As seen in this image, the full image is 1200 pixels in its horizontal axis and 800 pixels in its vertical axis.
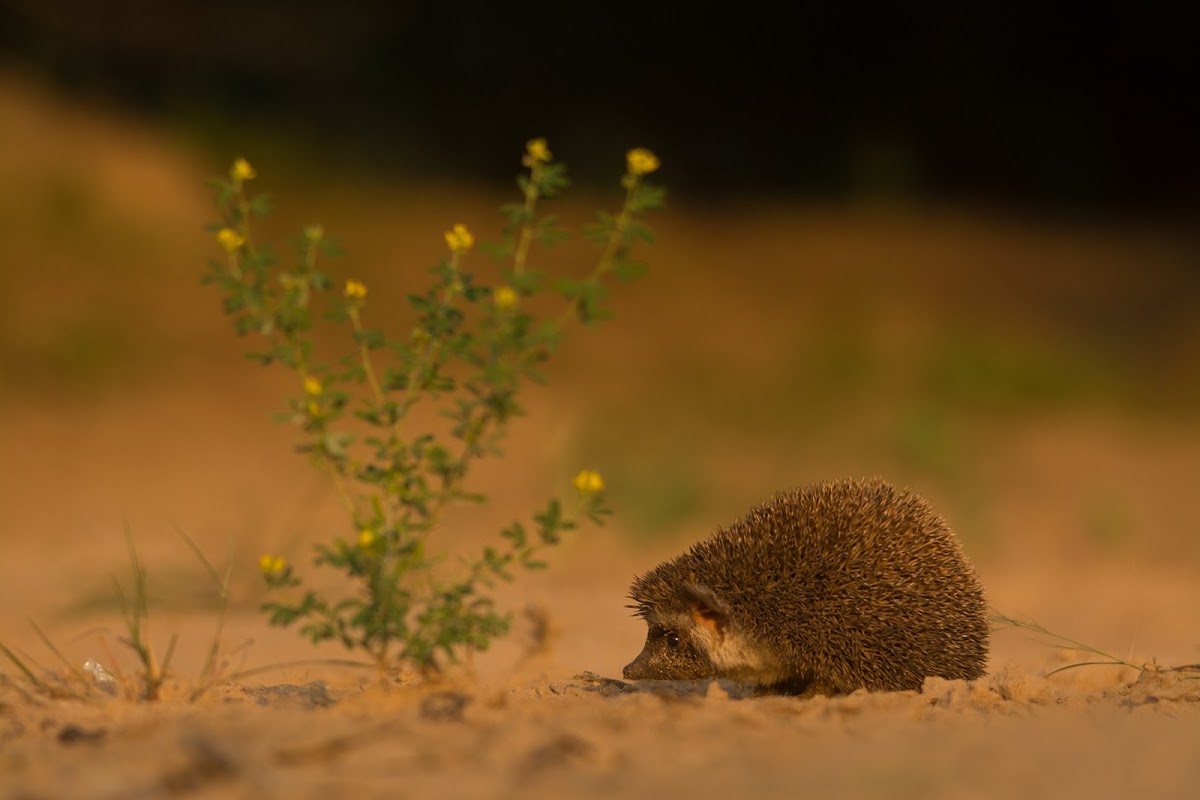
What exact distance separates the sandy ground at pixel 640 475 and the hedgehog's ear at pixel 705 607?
24cm

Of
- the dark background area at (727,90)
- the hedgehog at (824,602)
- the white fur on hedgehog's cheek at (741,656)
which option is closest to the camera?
the hedgehog at (824,602)

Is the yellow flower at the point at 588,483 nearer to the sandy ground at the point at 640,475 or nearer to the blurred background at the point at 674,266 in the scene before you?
the sandy ground at the point at 640,475

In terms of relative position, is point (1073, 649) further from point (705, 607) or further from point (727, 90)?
point (727, 90)

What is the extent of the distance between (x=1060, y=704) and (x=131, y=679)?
2.77 meters

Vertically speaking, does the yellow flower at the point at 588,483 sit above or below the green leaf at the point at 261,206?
below

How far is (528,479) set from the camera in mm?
10398

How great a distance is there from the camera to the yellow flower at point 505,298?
3.58 m

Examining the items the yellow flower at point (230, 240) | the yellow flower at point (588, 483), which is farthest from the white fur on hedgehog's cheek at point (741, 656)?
the yellow flower at point (230, 240)

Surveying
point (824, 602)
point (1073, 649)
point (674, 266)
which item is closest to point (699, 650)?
point (824, 602)

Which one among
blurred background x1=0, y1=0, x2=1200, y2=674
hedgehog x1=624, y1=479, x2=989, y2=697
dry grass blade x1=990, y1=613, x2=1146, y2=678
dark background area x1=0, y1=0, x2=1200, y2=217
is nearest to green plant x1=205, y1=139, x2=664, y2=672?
hedgehog x1=624, y1=479, x2=989, y2=697

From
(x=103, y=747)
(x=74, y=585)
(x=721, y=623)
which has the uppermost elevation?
(x=74, y=585)

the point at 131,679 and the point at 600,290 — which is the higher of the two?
the point at 600,290

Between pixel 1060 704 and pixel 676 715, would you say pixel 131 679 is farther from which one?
pixel 1060 704

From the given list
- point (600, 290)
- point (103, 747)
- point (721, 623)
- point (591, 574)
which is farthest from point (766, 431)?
point (103, 747)
